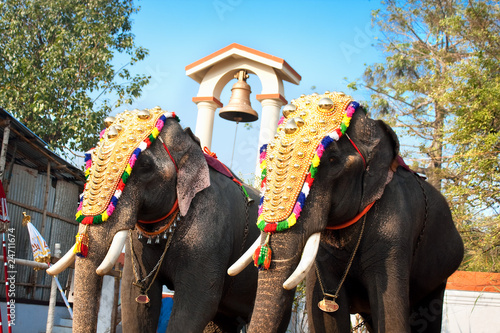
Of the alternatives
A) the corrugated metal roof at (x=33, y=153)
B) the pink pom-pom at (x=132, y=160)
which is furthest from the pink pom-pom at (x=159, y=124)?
the corrugated metal roof at (x=33, y=153)

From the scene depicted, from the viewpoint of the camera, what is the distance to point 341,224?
3.78 meters

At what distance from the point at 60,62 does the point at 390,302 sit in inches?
452

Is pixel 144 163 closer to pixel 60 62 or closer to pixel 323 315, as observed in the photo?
pixel 323 315

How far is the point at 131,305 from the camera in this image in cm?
447

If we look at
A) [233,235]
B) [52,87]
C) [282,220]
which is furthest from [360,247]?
[52,87]

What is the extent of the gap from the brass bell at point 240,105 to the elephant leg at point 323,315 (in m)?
3.87

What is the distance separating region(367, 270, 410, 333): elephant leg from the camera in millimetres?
3623

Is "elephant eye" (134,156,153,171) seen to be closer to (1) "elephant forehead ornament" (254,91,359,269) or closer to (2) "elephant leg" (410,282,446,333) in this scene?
(1) "elephant forehead ornament" (254,91,359,269)

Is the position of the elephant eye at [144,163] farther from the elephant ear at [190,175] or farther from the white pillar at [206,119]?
the white pillar at [206,119]

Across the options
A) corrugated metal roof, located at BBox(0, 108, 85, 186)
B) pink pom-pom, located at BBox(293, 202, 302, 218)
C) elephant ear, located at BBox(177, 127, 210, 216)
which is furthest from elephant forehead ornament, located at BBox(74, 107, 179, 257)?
corrugated metal roof, located at BBox(0, 108, 85, 186)

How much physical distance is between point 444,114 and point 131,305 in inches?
462

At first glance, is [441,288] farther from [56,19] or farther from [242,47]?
[56,19]

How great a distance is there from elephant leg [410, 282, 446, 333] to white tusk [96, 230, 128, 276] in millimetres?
2344

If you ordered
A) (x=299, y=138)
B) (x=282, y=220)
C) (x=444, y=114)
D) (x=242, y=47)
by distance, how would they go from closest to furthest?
(x=282, y=220)
(x=299, y=138)
(x=242, y=47)
(x=444, y=114)
